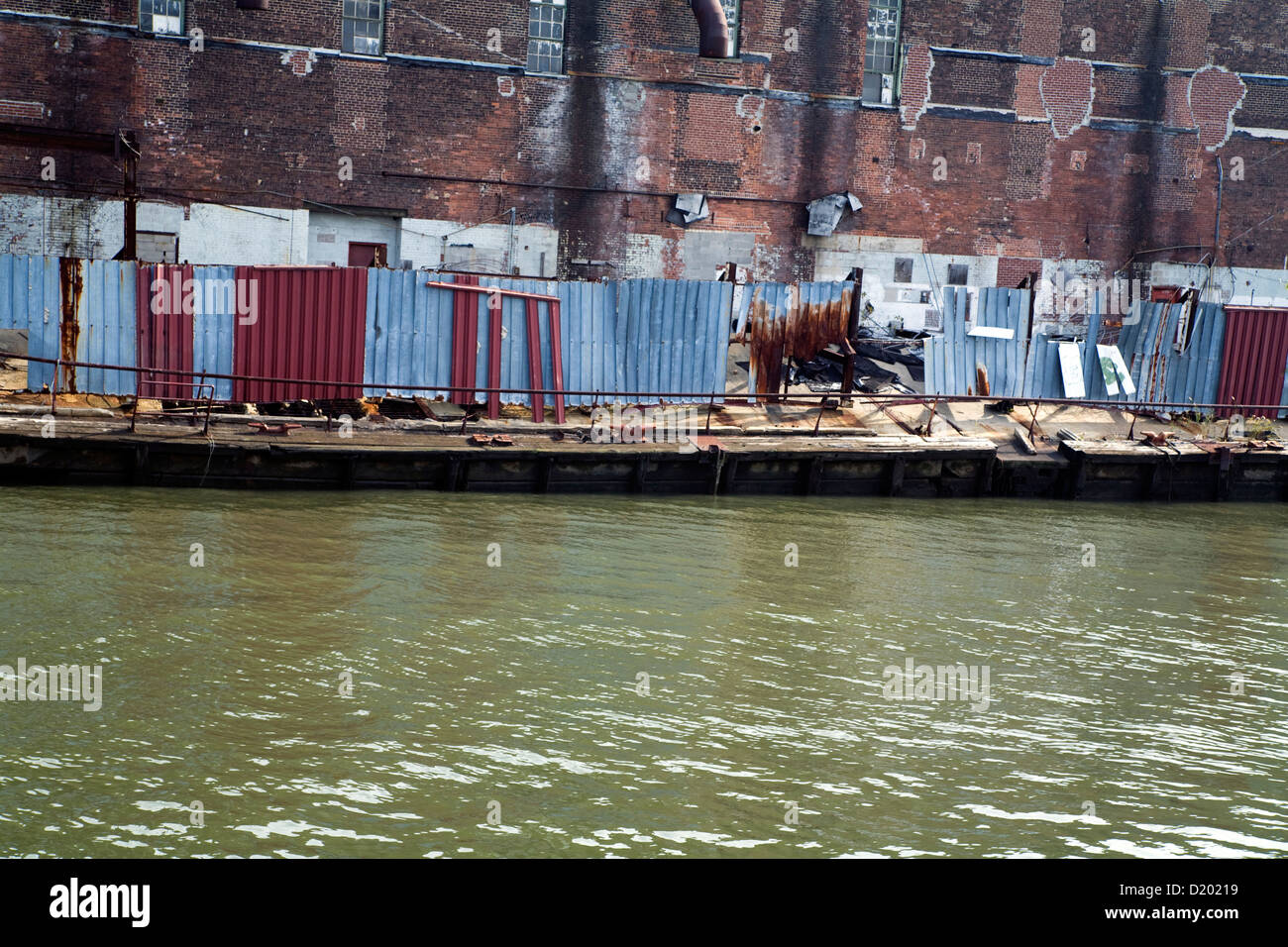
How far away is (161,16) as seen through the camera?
27.2 m

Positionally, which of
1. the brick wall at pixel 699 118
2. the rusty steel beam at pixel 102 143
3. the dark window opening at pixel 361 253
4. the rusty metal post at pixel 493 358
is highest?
the brick wall at pixel 699 118

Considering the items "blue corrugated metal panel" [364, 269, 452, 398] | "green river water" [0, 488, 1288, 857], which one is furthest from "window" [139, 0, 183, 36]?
"green river water" [0, 488, 1288, 857]

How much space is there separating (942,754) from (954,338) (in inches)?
605

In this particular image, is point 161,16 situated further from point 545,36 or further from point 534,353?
point 534,353

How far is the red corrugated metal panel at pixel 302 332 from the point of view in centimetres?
1958

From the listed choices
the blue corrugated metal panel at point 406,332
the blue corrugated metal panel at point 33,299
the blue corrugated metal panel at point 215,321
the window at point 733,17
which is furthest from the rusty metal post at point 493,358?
the window at point 733,17

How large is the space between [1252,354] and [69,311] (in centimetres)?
2163

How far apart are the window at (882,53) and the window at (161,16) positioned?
16.4 metres

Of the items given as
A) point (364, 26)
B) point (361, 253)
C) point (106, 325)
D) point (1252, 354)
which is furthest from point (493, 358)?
point (1252, 354)

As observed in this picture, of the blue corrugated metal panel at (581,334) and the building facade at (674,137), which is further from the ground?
the building facade at (674,137)

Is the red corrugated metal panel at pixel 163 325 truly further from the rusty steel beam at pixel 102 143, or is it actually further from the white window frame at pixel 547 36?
the white window frame at pixel 547 36

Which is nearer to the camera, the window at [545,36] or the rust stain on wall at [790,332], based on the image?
the rust stain on wall at [790,332]

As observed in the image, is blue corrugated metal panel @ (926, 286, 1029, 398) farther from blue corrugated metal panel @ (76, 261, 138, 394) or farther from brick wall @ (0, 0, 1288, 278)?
blue corrugated metal panel @ (76, 261, 138, 394)

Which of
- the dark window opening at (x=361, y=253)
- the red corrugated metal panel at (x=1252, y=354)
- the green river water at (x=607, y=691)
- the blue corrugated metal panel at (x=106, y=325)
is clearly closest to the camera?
the green river water at (x=607, y=691)
